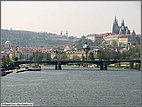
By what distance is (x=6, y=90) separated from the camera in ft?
177

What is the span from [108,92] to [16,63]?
7375 centimetres

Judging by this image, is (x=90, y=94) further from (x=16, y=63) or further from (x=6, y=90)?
(x=16, y=63)

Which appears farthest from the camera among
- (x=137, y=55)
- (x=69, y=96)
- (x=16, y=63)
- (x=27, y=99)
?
(x=137, y=55)

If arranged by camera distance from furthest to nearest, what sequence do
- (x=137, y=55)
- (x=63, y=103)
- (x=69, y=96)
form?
(x=137, y=55)
(x=69, y=96)
(x=63, y=103)

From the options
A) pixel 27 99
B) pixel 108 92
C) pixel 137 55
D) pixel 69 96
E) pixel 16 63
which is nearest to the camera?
pixel 27 99

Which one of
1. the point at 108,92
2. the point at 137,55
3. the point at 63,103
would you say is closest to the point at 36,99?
→ the point at 63,103

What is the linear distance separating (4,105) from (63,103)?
584cm

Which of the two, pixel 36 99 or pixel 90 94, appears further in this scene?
pixel 90 94

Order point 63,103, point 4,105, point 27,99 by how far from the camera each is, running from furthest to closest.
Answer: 1. point 27,99
2. point 63,103
3. point 4,105

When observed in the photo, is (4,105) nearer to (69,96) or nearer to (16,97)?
(16,97)

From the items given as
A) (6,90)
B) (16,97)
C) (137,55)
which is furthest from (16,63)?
(16,97)

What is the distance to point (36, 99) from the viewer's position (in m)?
44.8

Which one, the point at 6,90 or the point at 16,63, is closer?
the point at 6,90

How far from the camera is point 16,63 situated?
12344 cm
